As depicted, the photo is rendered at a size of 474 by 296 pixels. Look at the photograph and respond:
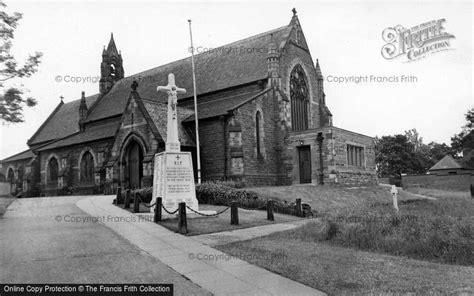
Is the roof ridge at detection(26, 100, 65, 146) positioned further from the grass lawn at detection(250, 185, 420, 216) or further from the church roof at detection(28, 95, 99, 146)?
the grass lawn at detection(250, 185, 420, 216)

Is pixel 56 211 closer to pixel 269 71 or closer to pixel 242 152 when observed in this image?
pixel 242 152

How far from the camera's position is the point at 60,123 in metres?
47.6

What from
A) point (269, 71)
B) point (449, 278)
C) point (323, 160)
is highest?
point (269, 71)

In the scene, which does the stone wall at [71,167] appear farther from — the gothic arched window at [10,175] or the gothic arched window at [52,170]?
the gothic arched window at [10,175]

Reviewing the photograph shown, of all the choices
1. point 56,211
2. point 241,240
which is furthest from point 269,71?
point 241,240

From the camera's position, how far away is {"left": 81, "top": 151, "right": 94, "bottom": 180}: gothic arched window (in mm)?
35250

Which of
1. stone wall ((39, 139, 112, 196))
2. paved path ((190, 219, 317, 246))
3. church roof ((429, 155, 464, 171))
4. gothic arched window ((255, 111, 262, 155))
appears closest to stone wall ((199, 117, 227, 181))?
gothic arched window ((255, 111, 262, 155))

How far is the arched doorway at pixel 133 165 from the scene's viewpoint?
27.4 metres

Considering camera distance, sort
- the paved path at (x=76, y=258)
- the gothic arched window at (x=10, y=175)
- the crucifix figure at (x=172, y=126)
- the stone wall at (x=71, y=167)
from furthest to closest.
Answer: the gothic arched window at (x=10, y=175) < the stone wall at (x=71, y=167) < the crucifix figure at (x=172, y=126) < the paved path at (x=76, y=258)

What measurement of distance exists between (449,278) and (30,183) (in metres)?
40.9

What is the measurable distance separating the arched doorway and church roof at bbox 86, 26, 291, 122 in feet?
26.3

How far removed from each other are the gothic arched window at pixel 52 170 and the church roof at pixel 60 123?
205 inches

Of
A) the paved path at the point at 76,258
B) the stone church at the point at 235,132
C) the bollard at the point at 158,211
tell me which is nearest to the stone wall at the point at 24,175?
the stone church at the point at 235,132

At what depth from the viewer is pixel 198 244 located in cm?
1025
